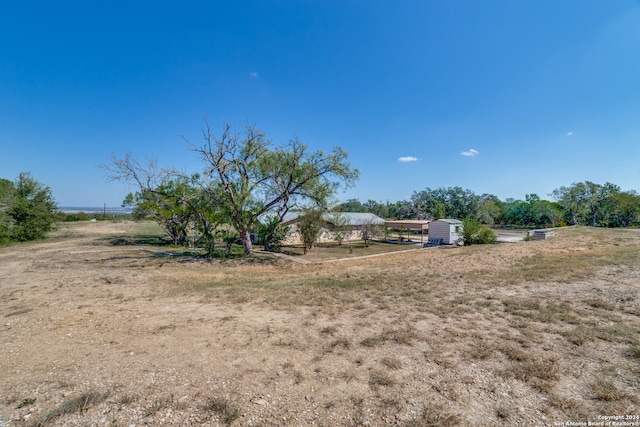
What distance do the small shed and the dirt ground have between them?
55.2ft

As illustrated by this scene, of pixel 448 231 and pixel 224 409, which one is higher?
pixel 448 231

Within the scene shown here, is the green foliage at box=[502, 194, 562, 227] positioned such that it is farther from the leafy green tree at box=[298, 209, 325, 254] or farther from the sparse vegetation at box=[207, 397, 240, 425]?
the sparse vegetation at box=[207, 397, 240, 425]

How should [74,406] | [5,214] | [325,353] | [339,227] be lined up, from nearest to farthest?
[74,406]
[325,353]
[5,214]
[339,227]

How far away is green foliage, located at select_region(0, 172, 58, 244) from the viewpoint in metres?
19.1

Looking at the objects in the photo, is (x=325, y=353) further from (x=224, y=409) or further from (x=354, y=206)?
(x=354, y=206)

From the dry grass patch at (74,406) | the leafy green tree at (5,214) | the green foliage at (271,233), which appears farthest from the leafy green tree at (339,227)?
the leafy green tree at (5,214)

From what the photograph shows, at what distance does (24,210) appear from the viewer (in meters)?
20.4

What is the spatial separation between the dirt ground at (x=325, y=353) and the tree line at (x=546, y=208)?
31.3 m

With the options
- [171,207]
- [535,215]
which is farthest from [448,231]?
[535,215]

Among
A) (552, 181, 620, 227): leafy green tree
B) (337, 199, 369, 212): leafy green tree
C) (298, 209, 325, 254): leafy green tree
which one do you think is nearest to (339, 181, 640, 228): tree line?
(552, 181, 620, 227): leafy green tree

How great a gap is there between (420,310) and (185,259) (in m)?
12.5

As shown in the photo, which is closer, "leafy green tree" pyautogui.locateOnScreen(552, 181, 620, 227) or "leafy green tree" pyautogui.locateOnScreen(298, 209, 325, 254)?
"leafy green tree" pyautogui.locateOnScreen(298, 209, 325, 254)

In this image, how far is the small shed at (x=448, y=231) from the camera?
24375 mm

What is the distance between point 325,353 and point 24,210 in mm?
28660
